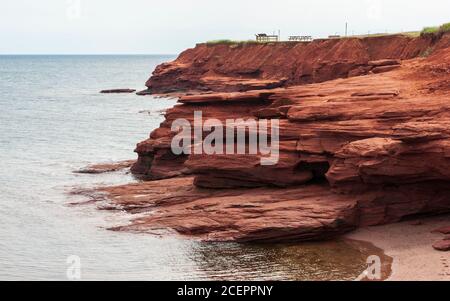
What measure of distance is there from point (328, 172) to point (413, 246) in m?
5.18

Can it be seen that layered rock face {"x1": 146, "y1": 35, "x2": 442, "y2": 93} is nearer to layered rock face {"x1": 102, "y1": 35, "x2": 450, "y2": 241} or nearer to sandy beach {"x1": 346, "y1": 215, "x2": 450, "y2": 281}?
layered rock face {"x1": 102, "y1": 35, "x2": 450, "y2": 241}

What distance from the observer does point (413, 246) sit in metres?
28.2

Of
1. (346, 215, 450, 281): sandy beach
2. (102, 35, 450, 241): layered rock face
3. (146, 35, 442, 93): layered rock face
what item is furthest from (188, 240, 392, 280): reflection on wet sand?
(146, 35, 442, 93): layered rock face

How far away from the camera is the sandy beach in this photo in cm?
2519

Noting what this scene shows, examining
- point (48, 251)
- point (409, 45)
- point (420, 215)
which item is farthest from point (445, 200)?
point (409, 45)

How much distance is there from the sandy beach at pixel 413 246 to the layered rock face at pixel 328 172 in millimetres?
612

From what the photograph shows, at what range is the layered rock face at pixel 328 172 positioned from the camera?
2936cm

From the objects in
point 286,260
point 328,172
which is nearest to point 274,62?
point 328,172

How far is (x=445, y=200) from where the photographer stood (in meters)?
30.8

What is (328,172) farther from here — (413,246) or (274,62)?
(274,62)

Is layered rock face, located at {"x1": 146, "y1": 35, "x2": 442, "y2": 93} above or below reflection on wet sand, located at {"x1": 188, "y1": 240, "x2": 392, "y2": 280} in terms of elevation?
above

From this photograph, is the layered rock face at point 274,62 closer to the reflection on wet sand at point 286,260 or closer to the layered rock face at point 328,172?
the layered rock face at point 328,172

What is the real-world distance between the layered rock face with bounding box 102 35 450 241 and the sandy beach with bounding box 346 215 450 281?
0.61m

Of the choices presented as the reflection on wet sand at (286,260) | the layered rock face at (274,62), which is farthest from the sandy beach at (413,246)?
the layered rock face at (274,62)
